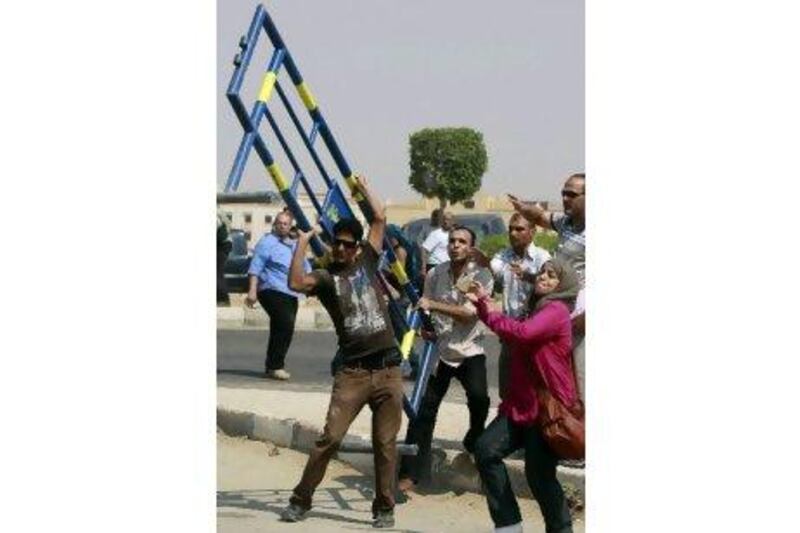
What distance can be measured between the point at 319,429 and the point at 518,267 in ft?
6.69

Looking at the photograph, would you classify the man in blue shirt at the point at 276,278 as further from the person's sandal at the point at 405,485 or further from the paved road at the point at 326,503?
the person's sandal at the point at 405,485

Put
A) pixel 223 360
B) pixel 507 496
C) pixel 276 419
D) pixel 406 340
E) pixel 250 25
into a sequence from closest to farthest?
1. pixel 507 496
2. pixel 250 25
3. pixel 406 340
4. pixel 276 419
5. pixel 223 360

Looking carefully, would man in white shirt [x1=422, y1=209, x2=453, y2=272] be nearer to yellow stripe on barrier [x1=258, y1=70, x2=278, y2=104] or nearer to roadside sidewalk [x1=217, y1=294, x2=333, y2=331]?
roadside sidewalk [x1=217, y1=294, x2=333, y2=331]

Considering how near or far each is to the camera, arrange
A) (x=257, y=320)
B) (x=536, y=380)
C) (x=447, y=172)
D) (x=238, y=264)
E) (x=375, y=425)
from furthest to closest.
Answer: (x=447, y=172) → (x=238, y=264) → (x=257, y=320) → (x=375, y=425) → (x=536, y=380)

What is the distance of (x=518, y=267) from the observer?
9.72m

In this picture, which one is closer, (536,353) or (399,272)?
(536,353)

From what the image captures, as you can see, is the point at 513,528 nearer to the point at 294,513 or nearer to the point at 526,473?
the point at 526,473

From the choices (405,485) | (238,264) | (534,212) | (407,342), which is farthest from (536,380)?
(238,264)

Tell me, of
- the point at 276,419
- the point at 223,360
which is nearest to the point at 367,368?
the point at 276,419

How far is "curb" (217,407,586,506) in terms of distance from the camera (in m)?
9.58

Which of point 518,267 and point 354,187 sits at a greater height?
point 354,187
